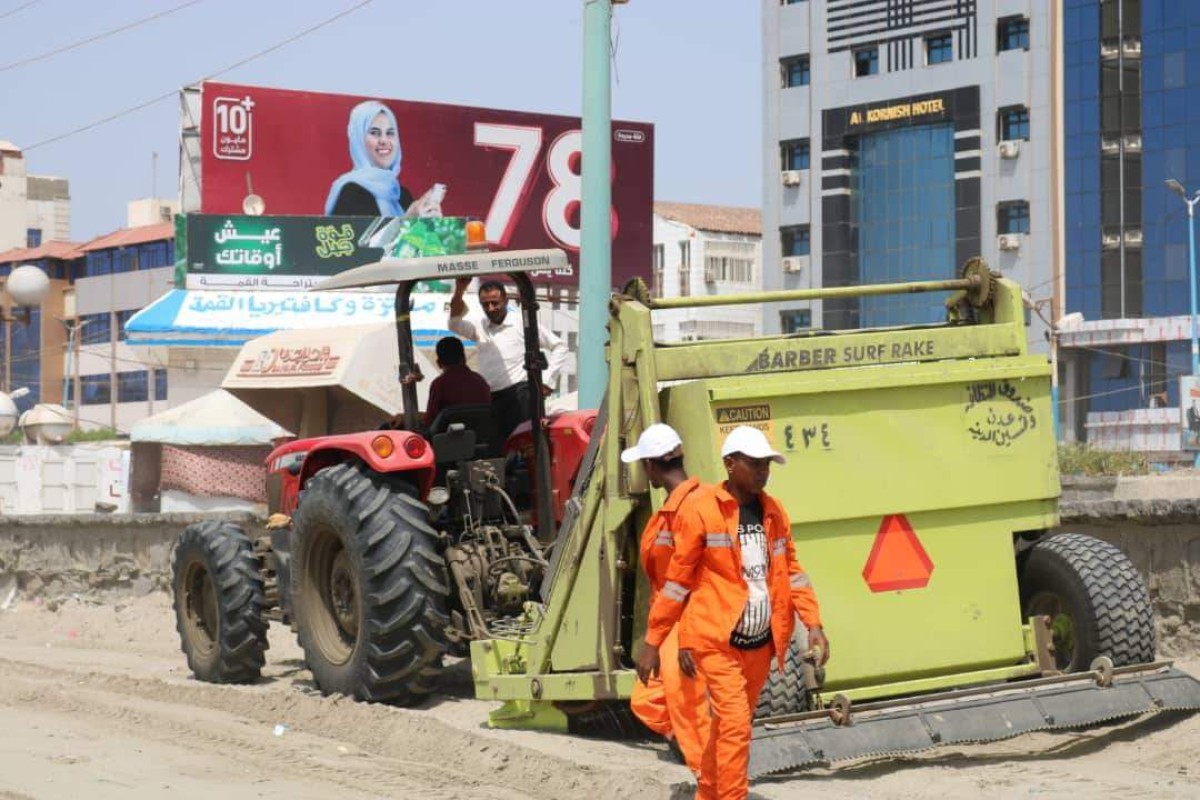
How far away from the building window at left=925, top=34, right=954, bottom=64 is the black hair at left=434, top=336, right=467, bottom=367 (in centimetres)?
6680

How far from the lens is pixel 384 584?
10211 mm

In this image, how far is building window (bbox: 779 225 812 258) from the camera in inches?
3169

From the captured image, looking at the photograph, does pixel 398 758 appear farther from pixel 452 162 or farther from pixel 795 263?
pixel 795 263

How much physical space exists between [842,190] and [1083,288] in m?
11.9

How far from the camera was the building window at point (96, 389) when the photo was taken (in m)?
101

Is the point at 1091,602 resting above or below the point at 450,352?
below

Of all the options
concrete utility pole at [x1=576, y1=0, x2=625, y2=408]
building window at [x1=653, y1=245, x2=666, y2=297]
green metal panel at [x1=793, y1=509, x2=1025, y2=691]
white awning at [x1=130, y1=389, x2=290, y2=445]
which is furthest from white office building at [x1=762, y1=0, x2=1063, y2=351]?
green metal panel at [x1=793, y1=509, x2=1025, y2=691]

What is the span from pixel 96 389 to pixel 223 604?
93.7 m

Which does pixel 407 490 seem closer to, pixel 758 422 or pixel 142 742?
pixel 142 742

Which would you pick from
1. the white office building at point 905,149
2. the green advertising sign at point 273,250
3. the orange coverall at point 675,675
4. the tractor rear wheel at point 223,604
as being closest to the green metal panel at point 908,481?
the orange coverall at point 675,675

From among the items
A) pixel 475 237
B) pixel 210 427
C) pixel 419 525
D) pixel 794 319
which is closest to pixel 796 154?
pixel 794 319

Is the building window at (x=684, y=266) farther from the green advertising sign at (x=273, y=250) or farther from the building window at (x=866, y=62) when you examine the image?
the green advertising sign at (x=273, y=250)

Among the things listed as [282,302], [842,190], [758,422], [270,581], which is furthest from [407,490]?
[842,190]

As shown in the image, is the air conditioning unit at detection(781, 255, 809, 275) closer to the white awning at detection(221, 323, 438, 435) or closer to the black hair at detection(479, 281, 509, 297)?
the white awning at detection(221, 323, 438, 435)
